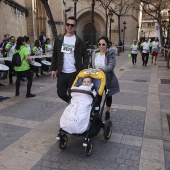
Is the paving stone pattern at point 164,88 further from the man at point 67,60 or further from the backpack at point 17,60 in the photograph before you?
the backpack at point 17,60

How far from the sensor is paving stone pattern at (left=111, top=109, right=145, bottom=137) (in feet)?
15.3

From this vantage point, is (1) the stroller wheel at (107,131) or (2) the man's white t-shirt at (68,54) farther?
(2) the man's white t-shirt at (68,54)

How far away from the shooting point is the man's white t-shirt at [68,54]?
443 centimetres

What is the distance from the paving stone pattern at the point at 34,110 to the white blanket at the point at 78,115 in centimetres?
183

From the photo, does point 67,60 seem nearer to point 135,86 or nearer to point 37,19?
point 135,86

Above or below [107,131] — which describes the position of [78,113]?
above

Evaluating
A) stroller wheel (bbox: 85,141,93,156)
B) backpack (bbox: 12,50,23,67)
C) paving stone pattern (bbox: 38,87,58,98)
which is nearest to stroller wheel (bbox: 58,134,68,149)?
stroller wheel (bbox: 85,141,93,156)

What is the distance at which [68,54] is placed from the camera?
4496mm

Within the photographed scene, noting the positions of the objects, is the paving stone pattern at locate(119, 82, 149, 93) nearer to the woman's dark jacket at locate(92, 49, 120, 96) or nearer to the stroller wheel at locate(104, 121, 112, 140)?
the woman's dark jacket at locate(92, 49, 120, 96)

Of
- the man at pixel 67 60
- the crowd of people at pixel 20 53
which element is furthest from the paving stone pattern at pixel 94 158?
the crowd of people at pixel 20 53

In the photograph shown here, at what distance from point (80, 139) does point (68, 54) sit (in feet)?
5.27

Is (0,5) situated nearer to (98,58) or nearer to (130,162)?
(98,58)

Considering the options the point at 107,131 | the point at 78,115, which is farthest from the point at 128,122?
the point at 78,115

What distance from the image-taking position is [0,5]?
15047mm
